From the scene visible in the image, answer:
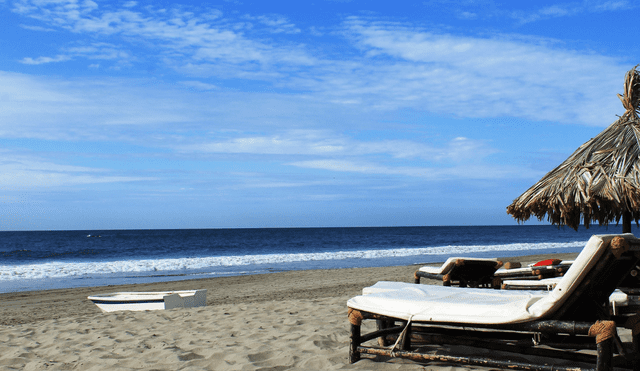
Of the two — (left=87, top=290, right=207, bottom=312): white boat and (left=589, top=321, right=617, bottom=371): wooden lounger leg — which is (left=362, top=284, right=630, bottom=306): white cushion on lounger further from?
(left=87, top=290, right=207, bottom=312): white boat

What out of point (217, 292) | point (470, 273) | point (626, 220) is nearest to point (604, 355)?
point (470, 273)

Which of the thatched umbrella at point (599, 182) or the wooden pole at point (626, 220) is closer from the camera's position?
the thatched umbrella at point (599, 182)

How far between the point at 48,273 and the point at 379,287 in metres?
19.1

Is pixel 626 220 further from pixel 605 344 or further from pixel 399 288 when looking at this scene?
pixel 605 344

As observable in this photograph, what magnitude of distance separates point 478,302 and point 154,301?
5501mm

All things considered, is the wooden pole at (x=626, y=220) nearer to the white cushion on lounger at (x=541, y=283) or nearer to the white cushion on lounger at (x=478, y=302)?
the white cushion on lounger at (x=541, y=283)

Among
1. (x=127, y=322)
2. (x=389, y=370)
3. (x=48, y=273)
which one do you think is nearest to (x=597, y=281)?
(x=389, y=370)

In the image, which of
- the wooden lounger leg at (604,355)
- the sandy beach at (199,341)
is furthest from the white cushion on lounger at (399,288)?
the wooden lounger leg at (604,355)

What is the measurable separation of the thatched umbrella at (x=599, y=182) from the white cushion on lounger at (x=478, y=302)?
3406mm

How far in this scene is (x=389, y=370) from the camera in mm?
3086

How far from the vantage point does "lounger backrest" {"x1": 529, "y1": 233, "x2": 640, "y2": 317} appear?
7.66 ft

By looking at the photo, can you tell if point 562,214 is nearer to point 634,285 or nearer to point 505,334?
point 634,285

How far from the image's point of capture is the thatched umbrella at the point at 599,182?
571 centimetres

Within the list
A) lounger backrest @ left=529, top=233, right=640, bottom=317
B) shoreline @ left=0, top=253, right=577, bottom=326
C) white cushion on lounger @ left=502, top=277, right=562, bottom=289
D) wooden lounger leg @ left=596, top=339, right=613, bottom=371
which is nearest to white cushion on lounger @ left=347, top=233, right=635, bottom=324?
lounger backrest @ left=529, top=233, right=640, bottom=317
